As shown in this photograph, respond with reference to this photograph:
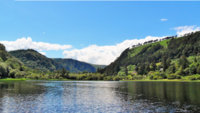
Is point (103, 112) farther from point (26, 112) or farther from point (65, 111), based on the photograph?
point (26, 112)

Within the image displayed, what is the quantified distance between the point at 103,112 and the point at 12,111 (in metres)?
24.1

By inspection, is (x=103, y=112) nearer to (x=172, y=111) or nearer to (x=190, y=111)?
(x=172, y=111)

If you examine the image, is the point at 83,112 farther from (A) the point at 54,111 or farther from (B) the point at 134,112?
(B) the point at 134,112

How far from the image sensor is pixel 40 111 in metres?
52.5

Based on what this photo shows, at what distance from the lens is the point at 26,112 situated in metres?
50.8

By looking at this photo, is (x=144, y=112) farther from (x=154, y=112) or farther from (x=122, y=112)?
(x=122, y=112)

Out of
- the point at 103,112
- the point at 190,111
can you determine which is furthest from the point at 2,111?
the point at 190,111

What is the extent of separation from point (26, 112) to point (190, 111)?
144ft

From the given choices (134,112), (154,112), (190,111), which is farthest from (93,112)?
(190,111)

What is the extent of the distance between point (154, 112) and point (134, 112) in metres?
5.28

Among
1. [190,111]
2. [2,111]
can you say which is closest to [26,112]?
[2,111]

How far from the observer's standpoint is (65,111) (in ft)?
175

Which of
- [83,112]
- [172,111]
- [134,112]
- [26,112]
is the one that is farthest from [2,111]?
[172,111]

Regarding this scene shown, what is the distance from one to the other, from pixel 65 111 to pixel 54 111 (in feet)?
9.67
